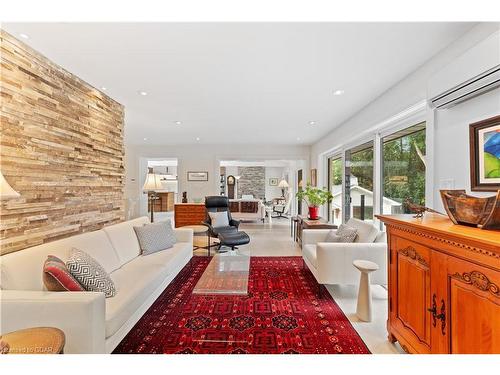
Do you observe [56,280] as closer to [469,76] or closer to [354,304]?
[354,304]

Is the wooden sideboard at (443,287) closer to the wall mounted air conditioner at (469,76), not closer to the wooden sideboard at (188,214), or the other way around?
the wall mounted air conditioner at (469,76)

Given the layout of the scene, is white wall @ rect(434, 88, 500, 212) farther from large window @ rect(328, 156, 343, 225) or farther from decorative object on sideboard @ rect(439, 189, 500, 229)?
large window @ rect(328, 156, 343, 225)

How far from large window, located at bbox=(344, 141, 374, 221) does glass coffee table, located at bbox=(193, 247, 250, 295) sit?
2.48 m

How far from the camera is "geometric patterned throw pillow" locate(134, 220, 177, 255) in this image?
318 cm

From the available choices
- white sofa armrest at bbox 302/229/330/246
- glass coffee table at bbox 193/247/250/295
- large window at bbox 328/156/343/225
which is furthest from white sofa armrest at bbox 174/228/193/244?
large window at bbox 328/156/343/225

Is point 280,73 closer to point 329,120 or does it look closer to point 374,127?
point 374,127

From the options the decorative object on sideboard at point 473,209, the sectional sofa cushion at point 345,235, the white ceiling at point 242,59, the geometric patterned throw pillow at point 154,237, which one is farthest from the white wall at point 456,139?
the geometric patterned throw pillow at point 154,237

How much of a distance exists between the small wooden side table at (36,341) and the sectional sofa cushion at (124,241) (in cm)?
145

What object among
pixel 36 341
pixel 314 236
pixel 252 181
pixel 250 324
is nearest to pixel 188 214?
pixel 314 236

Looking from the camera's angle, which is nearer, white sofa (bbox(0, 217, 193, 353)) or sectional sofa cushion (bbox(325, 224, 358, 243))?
white sofa (bbox(0, 217, 193, 353))

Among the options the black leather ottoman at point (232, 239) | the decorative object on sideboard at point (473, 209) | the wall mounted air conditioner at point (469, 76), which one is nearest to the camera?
the decorative object on sideboard at point (473, 209)

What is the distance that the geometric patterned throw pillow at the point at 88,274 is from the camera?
5.81 feet
